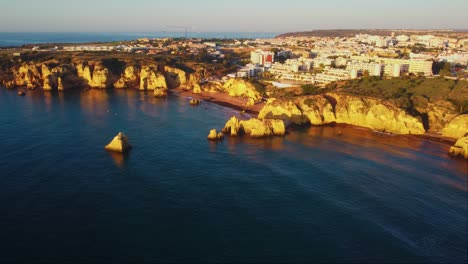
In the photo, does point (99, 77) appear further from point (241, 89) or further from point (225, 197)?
point (225, 197)

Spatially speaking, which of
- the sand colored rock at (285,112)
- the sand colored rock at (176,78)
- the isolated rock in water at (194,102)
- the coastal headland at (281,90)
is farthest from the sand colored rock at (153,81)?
the sand colored rock at (285,112)

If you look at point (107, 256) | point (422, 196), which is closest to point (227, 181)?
point (107, 256)

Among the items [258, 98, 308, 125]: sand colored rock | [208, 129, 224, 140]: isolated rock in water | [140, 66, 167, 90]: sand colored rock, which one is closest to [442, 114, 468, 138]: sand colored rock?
[258, 98, 308, 125]: sand colored rock

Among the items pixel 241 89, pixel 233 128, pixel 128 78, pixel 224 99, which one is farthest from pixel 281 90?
pixel 128 78

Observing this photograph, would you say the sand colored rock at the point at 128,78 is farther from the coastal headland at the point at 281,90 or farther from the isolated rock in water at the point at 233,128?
the isolated rock in water at the point at 233,128

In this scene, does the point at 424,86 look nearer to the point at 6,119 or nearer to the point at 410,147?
the point at 410,147
